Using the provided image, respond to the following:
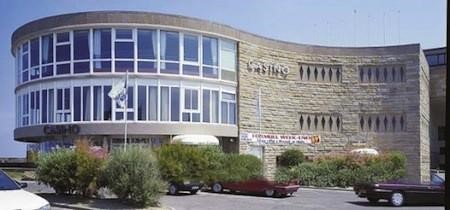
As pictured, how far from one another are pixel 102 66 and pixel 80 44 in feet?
6.60

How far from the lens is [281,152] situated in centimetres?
4056

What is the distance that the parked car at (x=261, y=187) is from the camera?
24500 millimetres

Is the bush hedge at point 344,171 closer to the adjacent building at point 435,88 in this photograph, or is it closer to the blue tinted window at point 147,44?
the blue tinted window at point 147,44

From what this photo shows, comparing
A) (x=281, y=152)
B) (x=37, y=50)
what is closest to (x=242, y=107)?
(x=281, y=152)

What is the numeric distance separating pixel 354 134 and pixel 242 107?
9.99 m

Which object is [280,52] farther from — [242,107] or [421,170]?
[421,170]

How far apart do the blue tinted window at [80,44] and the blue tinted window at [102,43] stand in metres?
0.56

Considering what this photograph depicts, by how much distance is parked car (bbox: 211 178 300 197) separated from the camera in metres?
24.5

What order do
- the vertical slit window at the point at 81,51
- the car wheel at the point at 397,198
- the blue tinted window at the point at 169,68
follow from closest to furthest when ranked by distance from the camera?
the car wheel at the point at 397,198 → the vertical slit window at the point at 81,51 → the blue tinted window at the point at 169,68

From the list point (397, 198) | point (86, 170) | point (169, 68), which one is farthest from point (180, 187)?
point (169, 68)

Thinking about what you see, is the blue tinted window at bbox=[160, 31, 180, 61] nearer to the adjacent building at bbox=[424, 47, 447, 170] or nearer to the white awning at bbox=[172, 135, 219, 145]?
the white awning at bbox=[172, 135, 219, 145]

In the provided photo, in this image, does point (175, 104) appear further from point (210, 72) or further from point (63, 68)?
point (63, 68)

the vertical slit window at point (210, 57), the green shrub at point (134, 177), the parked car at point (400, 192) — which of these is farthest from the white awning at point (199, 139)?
the green shrub at point (134, 177)

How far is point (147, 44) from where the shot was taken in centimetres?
3516
